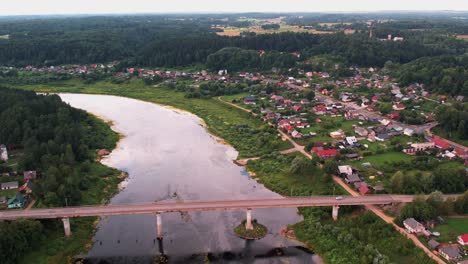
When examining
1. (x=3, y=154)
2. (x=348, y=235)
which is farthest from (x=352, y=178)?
(x=3, y=154)

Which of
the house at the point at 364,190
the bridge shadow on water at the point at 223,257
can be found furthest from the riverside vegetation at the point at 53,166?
the house at the point at 364,190

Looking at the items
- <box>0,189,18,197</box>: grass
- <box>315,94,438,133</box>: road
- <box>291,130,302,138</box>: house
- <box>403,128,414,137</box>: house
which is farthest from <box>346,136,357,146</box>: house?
<box>0,189,18,197</box>: grass

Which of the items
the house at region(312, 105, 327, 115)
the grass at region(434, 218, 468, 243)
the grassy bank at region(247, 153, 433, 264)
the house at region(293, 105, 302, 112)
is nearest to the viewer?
the grassy bank at region(247, 153, 433, 264)

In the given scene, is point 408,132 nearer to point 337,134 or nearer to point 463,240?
point 337,134

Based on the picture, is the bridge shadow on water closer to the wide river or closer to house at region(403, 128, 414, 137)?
the wide river

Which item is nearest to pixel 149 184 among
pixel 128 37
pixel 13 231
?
pixel 13 231

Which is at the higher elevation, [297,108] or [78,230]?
[297,108]

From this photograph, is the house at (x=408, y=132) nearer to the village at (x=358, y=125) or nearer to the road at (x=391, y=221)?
the village at (x=358, y=125)
